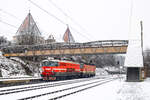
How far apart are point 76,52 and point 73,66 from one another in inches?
209

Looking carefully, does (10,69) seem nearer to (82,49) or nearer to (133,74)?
(82,49)

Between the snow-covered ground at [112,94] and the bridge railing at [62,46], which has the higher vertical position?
the bridge railing at [62,46]

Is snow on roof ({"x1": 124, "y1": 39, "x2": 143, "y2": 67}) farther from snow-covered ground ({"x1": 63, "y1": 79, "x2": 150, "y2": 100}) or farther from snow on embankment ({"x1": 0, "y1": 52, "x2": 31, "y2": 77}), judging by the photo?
snow on embankment ({"x1": 0, "y1": 52, "x2": 31, "y2": 77})

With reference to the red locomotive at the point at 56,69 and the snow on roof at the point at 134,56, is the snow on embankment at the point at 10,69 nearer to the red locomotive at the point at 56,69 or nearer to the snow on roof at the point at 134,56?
the red locomotive at the point at 56,69

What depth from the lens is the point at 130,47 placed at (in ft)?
124

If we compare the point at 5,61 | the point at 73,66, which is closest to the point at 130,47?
the point at 73,66

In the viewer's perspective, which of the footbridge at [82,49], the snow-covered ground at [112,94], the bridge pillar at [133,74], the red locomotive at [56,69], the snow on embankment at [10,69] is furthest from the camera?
the footbridge at [82,49]

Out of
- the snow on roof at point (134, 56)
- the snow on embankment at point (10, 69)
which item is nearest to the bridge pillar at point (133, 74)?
the snow on roof at point (134, 56)

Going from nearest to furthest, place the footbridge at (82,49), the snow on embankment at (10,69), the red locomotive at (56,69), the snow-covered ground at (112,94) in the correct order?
the snow-covered ground at (112,94) → the red locomotive at (56,69) → the snow on embankment at (10,69) → the footbridge at (82,49)

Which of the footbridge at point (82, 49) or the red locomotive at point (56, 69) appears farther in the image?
the footbridge at point (82, 49)

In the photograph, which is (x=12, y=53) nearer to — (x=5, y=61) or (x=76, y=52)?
(x=5, y=61)

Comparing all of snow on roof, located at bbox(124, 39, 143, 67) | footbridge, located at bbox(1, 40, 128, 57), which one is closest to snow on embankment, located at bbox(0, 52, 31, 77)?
footbridge, located at bbox(1, 40, 128, 57)

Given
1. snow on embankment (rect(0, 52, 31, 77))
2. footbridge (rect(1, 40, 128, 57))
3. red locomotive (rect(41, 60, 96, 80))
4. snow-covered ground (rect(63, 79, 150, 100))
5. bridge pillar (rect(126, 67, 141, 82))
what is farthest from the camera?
footbridge (rect(1, 40, 128, 57))

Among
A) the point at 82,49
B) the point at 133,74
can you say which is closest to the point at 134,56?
the point at 133,74
